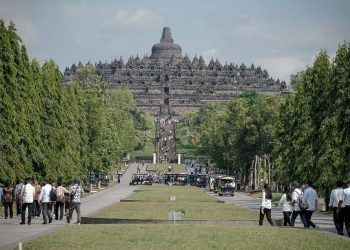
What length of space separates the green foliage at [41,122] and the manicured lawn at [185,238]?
63.8 ft

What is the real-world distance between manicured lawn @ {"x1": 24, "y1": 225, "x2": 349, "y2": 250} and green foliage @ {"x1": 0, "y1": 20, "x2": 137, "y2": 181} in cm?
1943

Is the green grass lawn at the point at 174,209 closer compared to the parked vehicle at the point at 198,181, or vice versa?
the green grass lawn at the point at 174,209

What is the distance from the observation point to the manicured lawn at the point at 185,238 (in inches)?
956

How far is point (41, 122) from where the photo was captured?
2489 inches

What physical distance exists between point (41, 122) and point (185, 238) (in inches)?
1486

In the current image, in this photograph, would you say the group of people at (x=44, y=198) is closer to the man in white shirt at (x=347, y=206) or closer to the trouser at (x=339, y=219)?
the trouser at (x=339, y=219)

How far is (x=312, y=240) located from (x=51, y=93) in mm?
43546

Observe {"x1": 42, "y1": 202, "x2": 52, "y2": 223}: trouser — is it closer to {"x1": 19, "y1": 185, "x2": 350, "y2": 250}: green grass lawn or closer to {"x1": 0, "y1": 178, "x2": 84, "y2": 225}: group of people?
{"x1": 0, "y1": 178, "x2": 84, "y2": 225}: group of people

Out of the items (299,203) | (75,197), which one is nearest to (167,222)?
(75,197)

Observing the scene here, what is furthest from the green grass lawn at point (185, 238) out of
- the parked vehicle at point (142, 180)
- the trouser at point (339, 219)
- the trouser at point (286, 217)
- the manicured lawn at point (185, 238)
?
the parked vehicle at point (142, 180)

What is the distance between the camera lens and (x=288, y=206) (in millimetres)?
33281

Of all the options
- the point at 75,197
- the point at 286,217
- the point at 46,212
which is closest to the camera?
the point at 286,217

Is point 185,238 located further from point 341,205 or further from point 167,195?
point 167,195

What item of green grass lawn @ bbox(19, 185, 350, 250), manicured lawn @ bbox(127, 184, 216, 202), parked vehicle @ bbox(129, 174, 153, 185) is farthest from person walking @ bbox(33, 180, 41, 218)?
parked vehicle @ bbox(129, 174, 153, 185)
